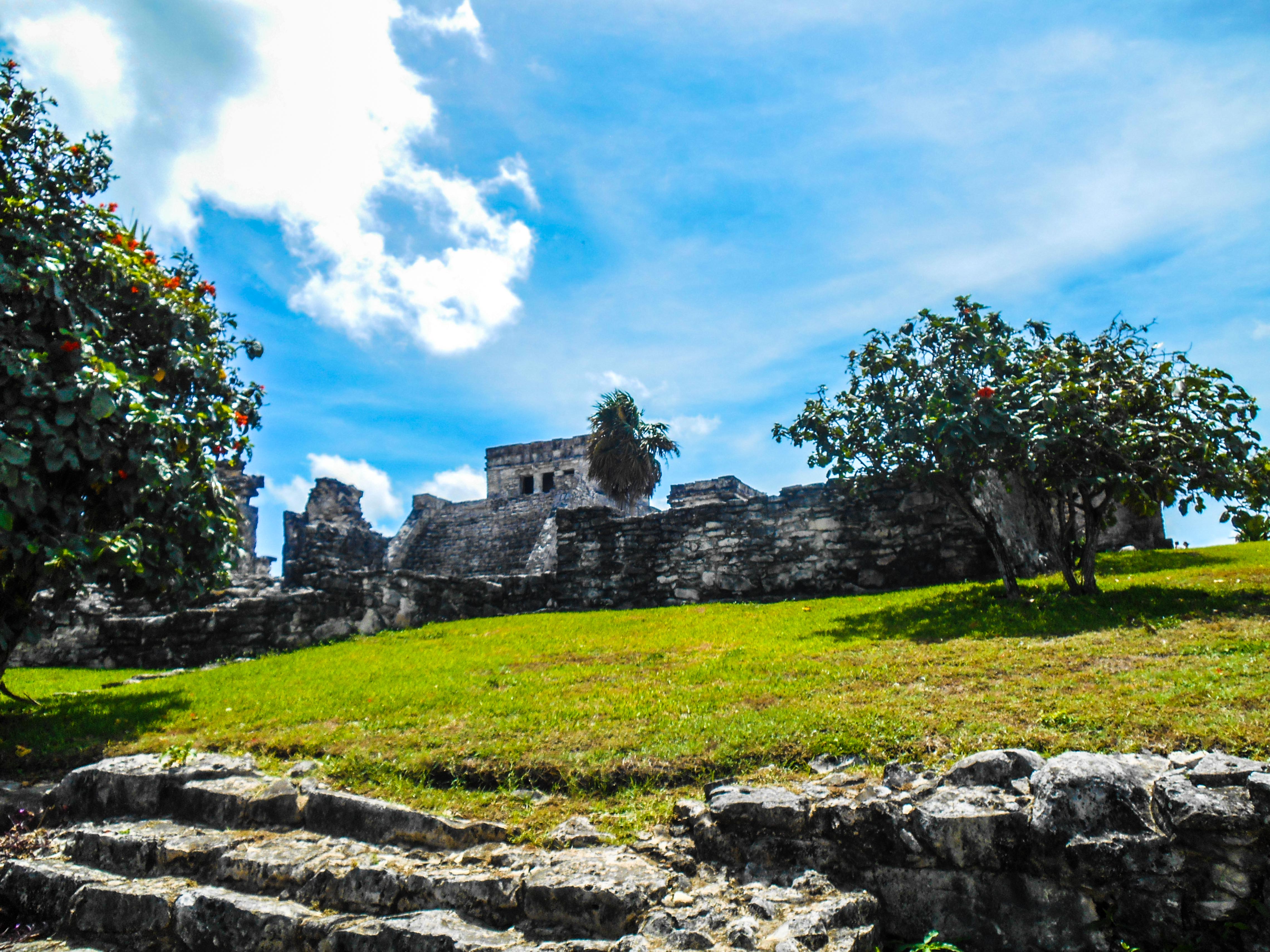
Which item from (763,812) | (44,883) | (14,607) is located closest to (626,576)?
(14,607)

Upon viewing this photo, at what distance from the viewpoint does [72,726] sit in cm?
702

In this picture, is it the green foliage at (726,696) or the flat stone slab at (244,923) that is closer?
the flat stone slab at (244,923)

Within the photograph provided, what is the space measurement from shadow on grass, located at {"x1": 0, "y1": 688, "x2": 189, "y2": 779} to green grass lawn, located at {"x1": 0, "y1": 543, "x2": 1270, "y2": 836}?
1.1 inches

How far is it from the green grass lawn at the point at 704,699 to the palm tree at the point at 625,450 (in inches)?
760

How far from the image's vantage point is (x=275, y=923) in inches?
157

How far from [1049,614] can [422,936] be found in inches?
285

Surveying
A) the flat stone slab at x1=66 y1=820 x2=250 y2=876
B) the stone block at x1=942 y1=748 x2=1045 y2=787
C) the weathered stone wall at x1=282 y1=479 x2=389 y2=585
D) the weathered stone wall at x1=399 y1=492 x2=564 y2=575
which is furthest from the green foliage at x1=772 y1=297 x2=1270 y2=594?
the weathered stone wall at x1=399 y1=492 x2=564 y2=575

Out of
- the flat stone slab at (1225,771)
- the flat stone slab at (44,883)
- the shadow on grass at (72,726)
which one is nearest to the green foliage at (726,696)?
the shadow on grass at (72,726)

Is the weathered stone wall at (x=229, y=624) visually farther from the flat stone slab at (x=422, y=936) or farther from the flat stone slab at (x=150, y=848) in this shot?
the flat stone slab at (x=422, y=936)

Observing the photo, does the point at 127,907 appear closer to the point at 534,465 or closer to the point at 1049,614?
the point at 1049,614

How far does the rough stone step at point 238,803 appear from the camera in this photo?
14.3 ft

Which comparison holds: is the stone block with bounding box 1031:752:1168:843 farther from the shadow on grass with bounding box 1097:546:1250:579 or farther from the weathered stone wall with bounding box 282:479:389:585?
the weathered stone wall with bounding box 282:479:389:585

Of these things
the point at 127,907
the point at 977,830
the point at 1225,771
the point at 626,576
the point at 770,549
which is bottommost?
the point at 127,907

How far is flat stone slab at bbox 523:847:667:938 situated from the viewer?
353 cm
